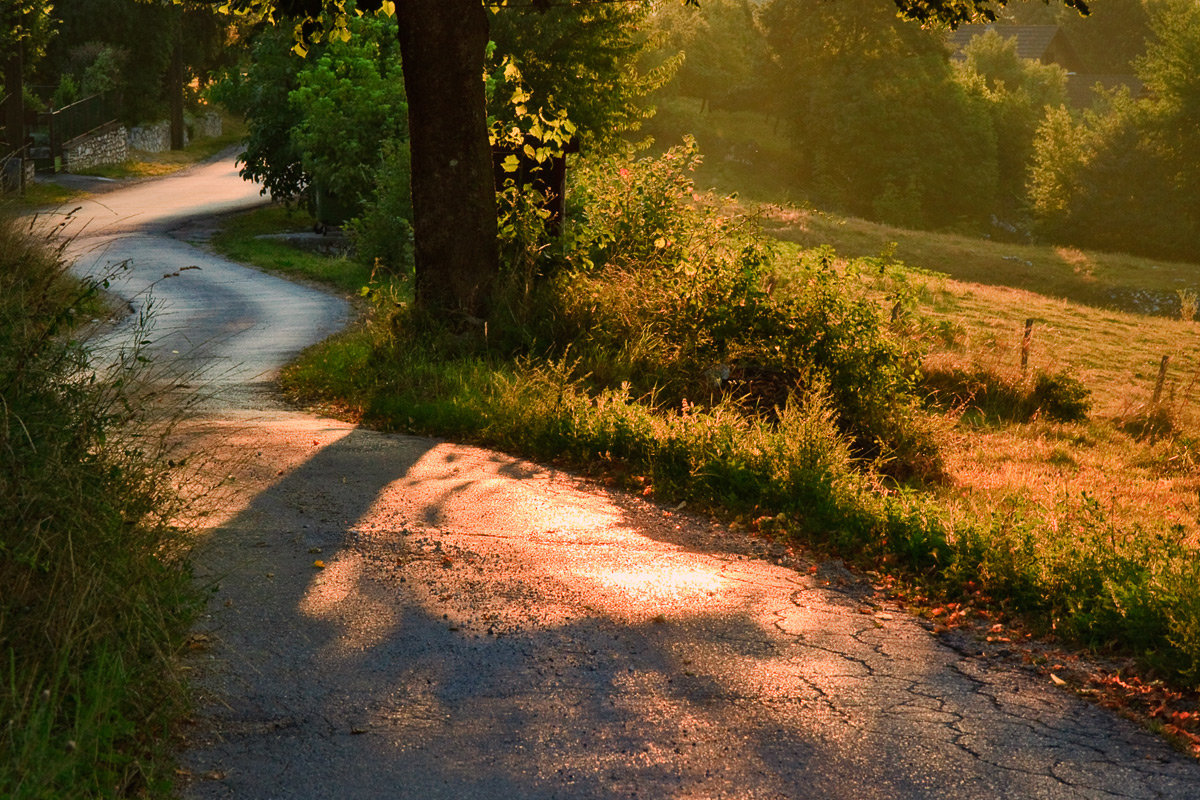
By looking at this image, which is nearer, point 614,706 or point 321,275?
point 614,706

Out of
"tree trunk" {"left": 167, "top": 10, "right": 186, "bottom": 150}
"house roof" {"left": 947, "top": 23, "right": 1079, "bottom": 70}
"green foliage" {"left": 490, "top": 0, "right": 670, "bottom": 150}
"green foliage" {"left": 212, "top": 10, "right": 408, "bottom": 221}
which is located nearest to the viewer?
"green foliage" {"left": 212, "top": 10, "right": 408, "bottom": 221}

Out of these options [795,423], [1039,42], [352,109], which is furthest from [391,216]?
[1039,42]

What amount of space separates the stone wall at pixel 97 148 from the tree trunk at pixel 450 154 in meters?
32.5

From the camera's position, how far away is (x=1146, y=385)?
23219 mm

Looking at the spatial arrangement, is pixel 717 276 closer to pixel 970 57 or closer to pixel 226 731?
pixel 226 731

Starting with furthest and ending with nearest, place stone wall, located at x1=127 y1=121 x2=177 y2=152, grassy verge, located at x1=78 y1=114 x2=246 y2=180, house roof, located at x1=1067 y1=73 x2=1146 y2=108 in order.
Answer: house roof, located at x1=1067 y1=73 x2=1146 y2=108, stone wall, located at x1=127 y1=121 x2=177 y2=152, grassy verge, located at x1=78 y1=114 x2=246 y2=180

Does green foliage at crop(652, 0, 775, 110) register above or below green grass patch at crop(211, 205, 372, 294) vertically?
above

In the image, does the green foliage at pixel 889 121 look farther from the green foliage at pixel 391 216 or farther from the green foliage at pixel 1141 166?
the green foliage at pixel 391 216

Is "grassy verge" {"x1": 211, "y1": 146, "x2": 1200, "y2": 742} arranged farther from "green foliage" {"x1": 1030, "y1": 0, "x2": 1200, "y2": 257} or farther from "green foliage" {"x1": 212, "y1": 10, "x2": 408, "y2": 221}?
"green foliage" {"x1": 1030, "y1": 0, "x2": 1200, "y2": 257}

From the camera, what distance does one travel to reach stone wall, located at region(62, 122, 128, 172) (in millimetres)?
40062

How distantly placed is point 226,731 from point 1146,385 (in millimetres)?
22409

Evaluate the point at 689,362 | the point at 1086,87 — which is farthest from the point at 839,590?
the point at 1086,87

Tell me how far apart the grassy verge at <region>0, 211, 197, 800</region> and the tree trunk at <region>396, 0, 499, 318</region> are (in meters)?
6.79

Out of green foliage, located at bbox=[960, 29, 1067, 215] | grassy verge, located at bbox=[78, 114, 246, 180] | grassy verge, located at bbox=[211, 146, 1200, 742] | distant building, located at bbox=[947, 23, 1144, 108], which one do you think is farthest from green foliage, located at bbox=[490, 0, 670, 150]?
distant building, located at bbox=[947, 23, 1144, 108]
